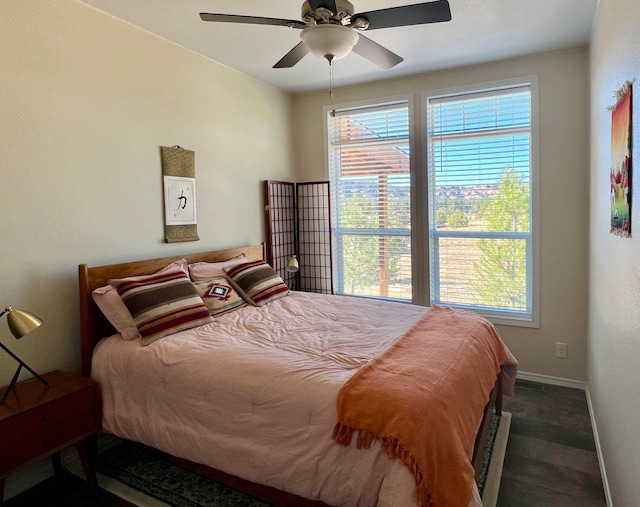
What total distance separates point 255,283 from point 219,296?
1.23 feet

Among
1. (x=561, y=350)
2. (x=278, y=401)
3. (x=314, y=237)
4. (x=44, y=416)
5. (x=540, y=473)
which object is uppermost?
(x=314, y=237)

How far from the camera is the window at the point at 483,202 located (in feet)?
12.1

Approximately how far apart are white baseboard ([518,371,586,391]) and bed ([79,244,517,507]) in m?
0.99

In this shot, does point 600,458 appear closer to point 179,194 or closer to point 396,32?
point 396,32

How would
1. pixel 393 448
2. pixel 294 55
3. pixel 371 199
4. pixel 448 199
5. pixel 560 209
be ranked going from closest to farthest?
pixel 393 448, pixel 294 55, pixel 560 209, pixel 448 199, pixel 371 199

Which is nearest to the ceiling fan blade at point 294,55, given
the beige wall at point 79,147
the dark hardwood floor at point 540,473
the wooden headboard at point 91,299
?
the beige wall at point 79,147

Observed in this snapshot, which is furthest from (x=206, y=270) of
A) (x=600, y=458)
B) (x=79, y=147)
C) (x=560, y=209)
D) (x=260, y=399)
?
(x=560, y=209)

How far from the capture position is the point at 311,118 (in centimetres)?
465

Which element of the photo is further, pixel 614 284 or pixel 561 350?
pixel 561 350

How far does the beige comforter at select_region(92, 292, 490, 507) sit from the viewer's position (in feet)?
5.45

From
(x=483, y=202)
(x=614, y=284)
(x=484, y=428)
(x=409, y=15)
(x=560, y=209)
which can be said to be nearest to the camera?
(x=409, y=15)

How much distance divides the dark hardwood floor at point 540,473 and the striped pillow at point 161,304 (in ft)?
2.93

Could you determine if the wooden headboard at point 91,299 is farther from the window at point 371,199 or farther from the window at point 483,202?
the window at point 483,202

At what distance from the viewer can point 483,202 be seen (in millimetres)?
3850
